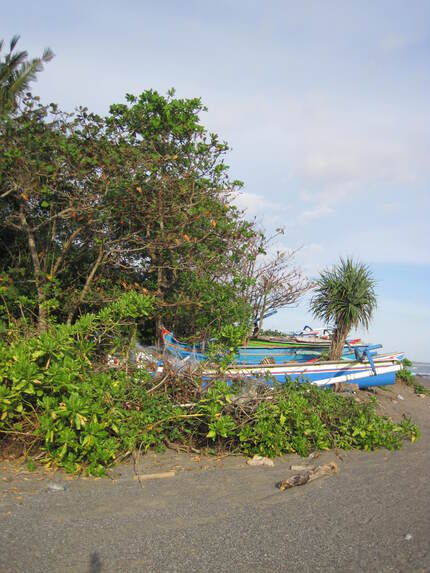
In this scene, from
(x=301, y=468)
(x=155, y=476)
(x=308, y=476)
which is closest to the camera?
(x=308, y=476)

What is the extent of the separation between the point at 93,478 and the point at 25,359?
1.71m

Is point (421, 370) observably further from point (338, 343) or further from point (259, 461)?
point (259, 461)

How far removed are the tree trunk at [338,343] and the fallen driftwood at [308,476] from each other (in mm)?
8103

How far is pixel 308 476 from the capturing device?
20.5 feet

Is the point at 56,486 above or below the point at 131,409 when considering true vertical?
below

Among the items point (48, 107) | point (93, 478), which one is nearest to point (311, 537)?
point (93, 478)

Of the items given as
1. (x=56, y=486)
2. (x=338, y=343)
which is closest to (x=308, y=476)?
(x=56, y=486)

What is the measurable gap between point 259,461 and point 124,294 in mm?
3137

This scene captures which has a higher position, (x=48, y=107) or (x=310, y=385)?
(x=48, y=107)

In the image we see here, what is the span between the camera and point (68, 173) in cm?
1043

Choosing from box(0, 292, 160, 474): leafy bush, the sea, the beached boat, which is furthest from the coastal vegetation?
the sea

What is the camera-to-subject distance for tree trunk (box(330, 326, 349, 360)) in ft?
48.6

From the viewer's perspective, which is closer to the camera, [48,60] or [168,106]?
[168,106]

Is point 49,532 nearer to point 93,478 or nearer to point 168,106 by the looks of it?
point 93,478
